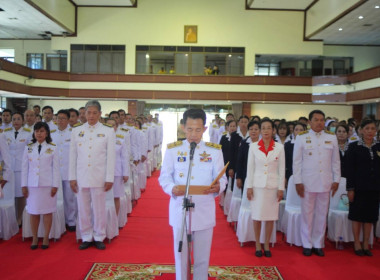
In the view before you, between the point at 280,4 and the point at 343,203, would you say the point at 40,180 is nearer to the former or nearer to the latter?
the point at 343,203

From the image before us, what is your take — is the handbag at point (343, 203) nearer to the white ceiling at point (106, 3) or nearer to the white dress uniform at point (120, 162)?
the white dress uniform at point (120, 162)

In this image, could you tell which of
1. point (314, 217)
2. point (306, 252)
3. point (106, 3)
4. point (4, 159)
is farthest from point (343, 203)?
point (106, 3)

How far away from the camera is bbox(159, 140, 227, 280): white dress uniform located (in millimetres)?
2709

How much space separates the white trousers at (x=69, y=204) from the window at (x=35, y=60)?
16.7 metres

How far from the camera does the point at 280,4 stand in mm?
17875

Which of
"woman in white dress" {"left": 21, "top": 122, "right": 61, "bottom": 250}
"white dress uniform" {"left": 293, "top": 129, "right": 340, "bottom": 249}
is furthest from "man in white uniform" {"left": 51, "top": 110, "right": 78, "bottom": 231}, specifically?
"white dress uniform" {"left": 293, "top": 129, "right": 340, "bottom": 249}

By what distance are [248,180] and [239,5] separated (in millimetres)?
16258

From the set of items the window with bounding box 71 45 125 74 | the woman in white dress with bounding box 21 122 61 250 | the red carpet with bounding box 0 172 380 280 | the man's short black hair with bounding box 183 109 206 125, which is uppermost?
the window with bounding box 71 45 125 74

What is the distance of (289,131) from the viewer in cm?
665

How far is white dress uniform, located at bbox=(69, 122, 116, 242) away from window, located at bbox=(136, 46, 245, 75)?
1465 centimetres

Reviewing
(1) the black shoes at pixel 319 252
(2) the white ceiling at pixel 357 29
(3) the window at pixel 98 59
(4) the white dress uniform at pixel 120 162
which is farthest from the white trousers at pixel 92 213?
(3) the window at pixel 98 59

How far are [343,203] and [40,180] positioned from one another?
398 centimetres

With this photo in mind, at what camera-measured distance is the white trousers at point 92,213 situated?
14.4 feet

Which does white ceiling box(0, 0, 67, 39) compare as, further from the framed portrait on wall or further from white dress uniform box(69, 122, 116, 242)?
white dress uniform box(69, 122, 116, 242)
